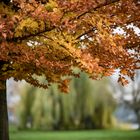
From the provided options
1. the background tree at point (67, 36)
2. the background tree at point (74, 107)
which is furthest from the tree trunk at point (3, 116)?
the background tree at point (74, 107)

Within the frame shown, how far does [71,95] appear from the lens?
23281 mm

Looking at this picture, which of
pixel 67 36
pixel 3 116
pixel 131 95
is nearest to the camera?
pixel 67 36

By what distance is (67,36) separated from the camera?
17.1ft

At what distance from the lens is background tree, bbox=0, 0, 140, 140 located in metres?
4.99

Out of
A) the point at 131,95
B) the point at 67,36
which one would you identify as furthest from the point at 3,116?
the point at 131,95

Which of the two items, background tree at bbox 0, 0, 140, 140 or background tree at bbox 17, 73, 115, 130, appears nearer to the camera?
background tree at bbox 0, 0, 140, 140

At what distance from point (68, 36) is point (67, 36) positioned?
0.04ft

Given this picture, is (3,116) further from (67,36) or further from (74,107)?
(74,107)

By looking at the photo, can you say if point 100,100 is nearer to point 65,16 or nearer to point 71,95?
point 71,95

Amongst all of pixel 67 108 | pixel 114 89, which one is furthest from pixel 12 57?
pixel 114 89

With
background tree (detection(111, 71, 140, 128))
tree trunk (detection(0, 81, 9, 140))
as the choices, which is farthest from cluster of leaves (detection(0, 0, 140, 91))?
background tree (detection(111, 71, 140, 128))

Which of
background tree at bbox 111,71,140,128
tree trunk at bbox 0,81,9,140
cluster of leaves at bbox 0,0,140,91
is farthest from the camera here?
background tree at bbox 111,71,140,128

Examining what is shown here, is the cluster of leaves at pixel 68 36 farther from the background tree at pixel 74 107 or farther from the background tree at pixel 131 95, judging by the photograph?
the background tree at pixel 131 95

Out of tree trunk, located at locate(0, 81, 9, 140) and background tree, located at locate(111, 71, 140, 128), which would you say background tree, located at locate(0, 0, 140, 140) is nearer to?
tree trunk, located at locate(0, 81, 9, 140)
